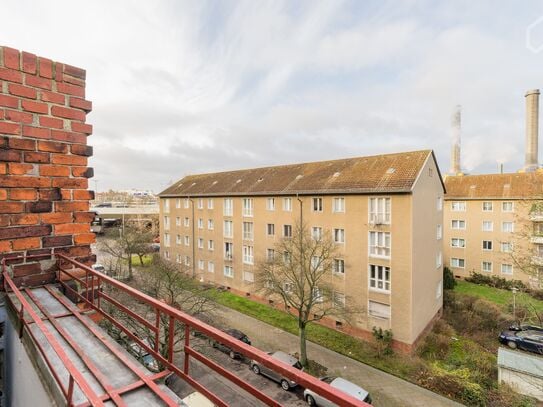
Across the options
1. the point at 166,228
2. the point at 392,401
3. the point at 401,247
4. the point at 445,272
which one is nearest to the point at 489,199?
the point at 445,272

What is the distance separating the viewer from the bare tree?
1404 cm

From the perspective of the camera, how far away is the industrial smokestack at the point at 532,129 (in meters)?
30.3

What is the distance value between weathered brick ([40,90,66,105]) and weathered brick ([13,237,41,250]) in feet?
4.34

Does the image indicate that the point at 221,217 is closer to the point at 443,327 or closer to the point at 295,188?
the point at 295,188

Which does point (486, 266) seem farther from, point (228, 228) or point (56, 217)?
point (56, 217)

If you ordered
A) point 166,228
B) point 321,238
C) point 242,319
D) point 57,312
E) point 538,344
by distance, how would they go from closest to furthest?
point 57,312 → point 538,344 → point 321,238 → point 242,319 → point 166,228

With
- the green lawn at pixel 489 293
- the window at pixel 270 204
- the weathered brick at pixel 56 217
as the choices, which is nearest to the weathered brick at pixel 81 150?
the weathered brick at pixel 56 217

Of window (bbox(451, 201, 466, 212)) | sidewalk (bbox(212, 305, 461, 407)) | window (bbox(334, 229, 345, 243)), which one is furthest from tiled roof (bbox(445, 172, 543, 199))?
sidewalk (bbox(212, 305, 461, 407))

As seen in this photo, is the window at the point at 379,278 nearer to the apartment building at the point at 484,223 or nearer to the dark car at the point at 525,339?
the dark car at the point at 525,339

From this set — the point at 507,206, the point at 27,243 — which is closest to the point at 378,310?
the point at 27,243

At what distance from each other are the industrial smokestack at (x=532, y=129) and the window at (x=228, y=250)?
1269 inches

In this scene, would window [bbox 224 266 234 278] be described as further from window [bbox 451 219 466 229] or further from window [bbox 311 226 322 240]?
window [bbox 451 219 466 229]

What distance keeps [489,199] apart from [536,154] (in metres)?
10.4

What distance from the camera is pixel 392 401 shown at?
35.2 ft
